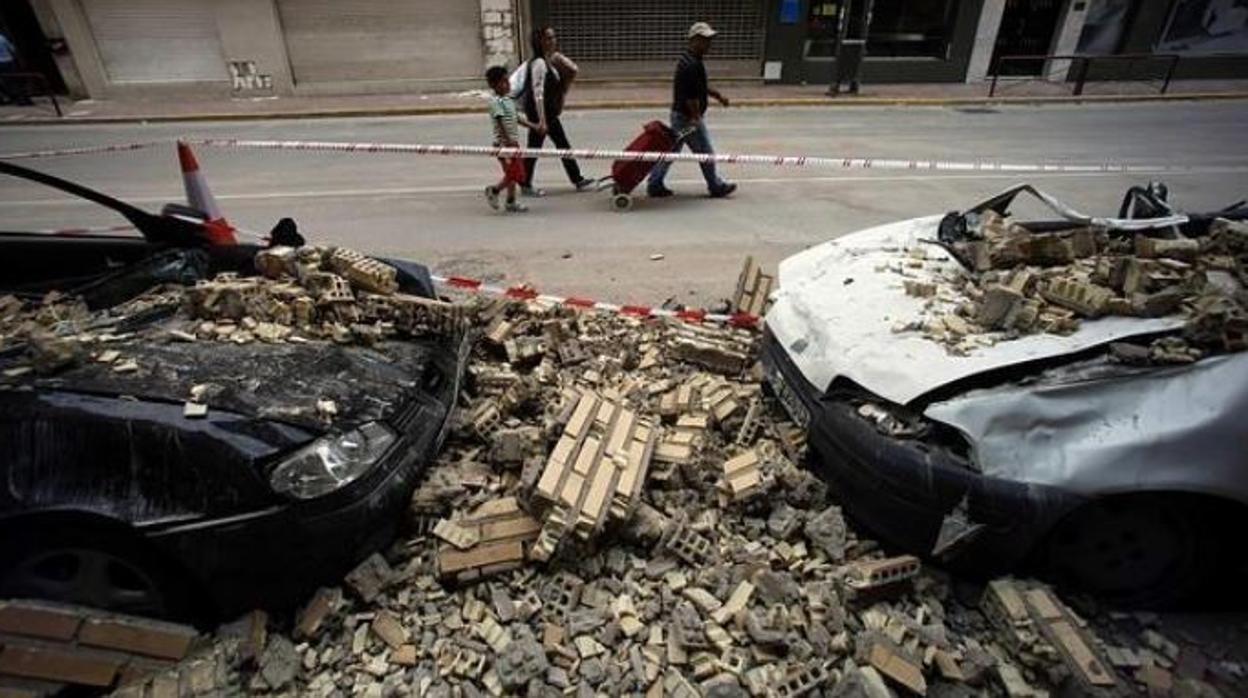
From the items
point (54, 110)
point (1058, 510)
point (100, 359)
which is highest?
point (100, 359)

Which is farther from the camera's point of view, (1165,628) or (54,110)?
(54,110)

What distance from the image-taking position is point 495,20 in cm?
1694

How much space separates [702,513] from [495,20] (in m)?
17.3

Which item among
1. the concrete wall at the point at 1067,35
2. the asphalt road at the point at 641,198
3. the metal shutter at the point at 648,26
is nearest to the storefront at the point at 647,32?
the metal shutter at the point at 648,26

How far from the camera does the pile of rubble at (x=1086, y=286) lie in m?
2.57

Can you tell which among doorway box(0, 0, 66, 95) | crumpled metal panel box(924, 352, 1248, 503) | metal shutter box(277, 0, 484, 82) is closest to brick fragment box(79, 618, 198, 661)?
crumpled metal panel box(924, 352, 1248, 503)

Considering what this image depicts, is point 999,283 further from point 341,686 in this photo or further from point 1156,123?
point 1156,123

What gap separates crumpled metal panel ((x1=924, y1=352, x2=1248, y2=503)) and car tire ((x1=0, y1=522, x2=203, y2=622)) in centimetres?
299

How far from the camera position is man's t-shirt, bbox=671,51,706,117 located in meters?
7.48

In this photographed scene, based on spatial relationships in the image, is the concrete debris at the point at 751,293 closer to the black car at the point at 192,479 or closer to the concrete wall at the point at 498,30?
the black car at the point at 192,479

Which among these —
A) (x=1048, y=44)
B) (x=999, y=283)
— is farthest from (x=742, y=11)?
(x=999, y=283)

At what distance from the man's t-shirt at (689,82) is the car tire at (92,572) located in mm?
6893

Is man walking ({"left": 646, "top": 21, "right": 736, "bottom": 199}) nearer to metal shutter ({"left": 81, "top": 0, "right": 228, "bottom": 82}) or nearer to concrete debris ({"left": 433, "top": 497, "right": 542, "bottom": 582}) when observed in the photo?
concrete debris ({"left": 433, "top": 497, "right": 542, "bottom": 582})

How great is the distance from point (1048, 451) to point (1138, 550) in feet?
2.19
